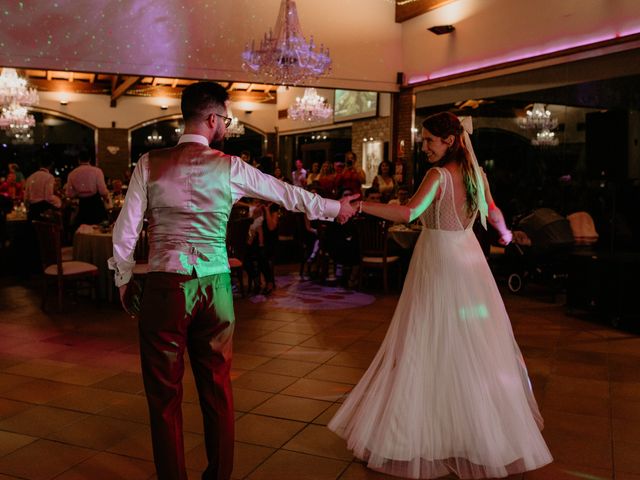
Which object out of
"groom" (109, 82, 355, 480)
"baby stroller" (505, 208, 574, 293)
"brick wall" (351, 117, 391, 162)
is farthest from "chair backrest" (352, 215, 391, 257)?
"groom" (109, 82, 355, 480)

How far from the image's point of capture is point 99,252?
261 inches

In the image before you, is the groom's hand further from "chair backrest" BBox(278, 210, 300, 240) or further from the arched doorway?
the arched doorway

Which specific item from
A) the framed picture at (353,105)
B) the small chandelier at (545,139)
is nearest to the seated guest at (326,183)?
the framed picture at (353,105)

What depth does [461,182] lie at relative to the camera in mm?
2881

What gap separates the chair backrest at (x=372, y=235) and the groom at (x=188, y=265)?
4.98 metres

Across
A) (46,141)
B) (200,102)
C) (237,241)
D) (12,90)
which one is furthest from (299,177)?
(200,102)

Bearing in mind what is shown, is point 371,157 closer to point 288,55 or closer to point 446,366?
point 288,55

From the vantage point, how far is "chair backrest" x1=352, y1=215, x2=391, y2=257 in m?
7.25

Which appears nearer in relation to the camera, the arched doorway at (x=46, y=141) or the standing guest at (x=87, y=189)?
the standing guest at (x=87, y=189)

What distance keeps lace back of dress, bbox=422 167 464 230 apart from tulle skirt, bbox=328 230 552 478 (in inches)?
1.4

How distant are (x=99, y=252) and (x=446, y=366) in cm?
484

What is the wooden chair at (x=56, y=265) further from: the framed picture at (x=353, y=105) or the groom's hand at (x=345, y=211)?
the framed picture at (x=353, y=105)

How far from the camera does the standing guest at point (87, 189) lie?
7887mm

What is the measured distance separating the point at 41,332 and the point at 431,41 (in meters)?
7.64
